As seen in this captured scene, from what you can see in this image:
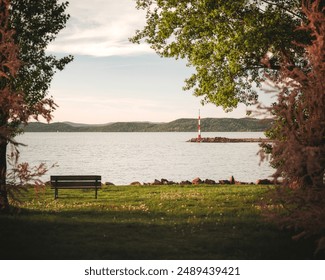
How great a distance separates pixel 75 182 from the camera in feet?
71.2

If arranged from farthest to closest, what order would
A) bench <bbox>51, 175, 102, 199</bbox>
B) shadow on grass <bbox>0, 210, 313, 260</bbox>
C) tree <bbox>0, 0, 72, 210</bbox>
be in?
1. bench <bbox>51, 175, 102, 199</bbox>
2. tree <bbox>0, 0, 72, 210</bbox>
3. shadow on grass <bbox>0, 210, 313, 260</bbox>

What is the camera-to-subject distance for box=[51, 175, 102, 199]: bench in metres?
21.6

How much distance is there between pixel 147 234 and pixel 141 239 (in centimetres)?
65

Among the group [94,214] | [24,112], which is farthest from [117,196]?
[24,112]

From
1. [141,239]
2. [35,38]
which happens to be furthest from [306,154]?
[35,38]

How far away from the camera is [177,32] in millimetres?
20000

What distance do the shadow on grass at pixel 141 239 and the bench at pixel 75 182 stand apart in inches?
281

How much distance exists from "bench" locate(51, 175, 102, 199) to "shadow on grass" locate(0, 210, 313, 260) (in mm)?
7141

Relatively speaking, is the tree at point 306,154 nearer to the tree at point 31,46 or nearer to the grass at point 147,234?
the grass at point 147,234

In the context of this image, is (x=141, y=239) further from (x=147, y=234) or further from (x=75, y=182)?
(x=75, y=182)

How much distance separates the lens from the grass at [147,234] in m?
9.70

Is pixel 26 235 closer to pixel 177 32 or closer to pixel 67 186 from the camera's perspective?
pixel 67 186

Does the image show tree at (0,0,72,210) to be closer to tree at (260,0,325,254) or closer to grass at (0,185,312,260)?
grass at (0,185,312,260)

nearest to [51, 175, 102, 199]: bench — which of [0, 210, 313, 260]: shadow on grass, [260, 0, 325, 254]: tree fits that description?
[0, 210, 313, 260]: shadow on grass
